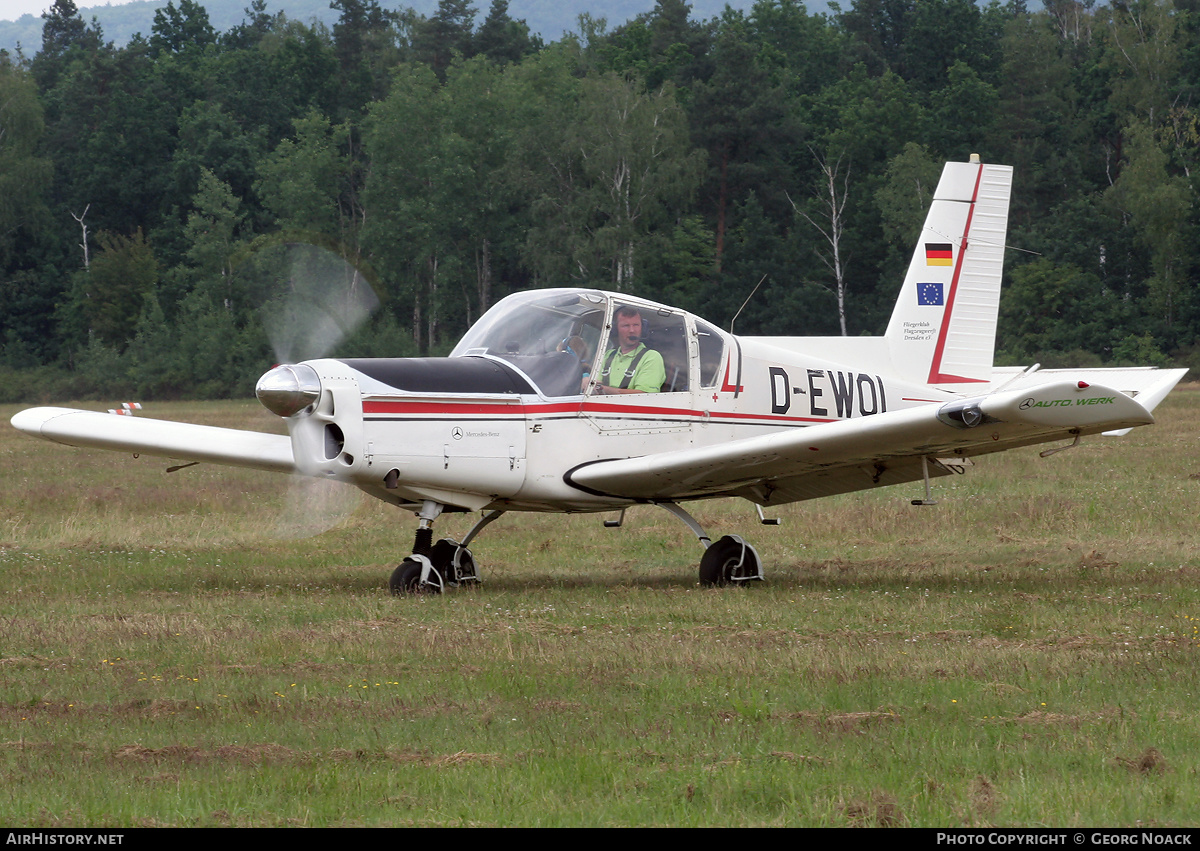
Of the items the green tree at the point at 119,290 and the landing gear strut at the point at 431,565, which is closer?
the landing gear strut at the point at 431,565

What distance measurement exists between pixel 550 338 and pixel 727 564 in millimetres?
2308

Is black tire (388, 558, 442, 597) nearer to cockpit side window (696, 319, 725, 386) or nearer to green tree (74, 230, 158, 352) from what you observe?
cockpit side window (696, 319, 725, 386)

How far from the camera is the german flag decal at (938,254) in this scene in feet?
44.3

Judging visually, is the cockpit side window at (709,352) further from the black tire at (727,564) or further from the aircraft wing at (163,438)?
the aircraft wing at (163,438)

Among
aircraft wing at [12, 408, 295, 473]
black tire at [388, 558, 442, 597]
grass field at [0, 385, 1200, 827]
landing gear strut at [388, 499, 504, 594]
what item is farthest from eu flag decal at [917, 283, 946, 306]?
aircraft wing at [12, 408, 295, 473]

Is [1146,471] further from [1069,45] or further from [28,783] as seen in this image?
[1069,45]

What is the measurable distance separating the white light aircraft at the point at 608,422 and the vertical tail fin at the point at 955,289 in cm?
44

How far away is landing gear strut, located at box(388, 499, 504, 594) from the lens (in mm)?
10469

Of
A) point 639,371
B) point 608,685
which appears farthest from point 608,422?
point 608,685

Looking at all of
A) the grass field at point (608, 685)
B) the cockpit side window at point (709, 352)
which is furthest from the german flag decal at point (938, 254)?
the cockpit side window at point (709, 352)

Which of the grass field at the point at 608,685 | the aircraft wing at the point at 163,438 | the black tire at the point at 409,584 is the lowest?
the grass field at the point at 608,685

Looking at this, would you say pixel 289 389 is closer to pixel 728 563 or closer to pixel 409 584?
pixel 409 584

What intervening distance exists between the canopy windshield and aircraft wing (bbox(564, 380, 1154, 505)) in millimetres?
747
